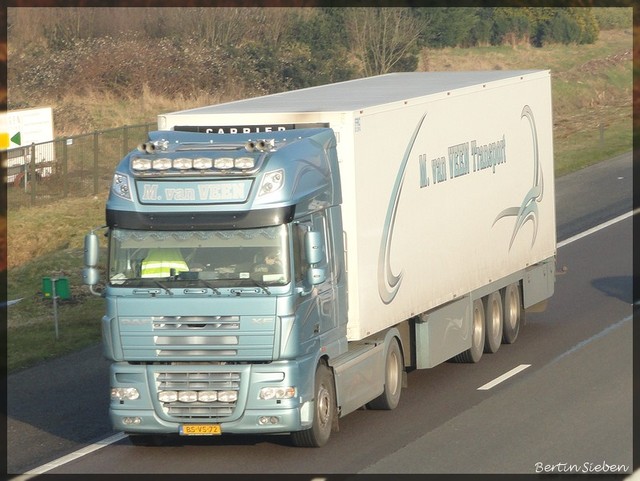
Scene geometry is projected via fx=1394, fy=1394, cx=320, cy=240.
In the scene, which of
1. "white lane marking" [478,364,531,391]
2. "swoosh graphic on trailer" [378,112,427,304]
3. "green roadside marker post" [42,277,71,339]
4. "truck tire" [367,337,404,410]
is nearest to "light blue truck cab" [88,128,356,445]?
"swoosh graphic on trailer" [378,112,427,304]

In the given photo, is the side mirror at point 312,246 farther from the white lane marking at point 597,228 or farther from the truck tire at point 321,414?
the white lane marking at point 597,228

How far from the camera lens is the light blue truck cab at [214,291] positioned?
47.9ft

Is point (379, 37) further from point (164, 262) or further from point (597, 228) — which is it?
point (164, 262)

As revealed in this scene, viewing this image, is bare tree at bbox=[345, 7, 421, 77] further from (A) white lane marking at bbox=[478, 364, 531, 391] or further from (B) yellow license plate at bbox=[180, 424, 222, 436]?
(B) yellow license plate at bbox=[180, 424, 222, 436]

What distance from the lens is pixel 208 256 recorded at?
14742 mm

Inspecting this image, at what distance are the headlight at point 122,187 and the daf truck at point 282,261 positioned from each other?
23 millimetres

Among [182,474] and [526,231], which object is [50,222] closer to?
[526,231]

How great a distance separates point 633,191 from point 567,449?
2374 cm

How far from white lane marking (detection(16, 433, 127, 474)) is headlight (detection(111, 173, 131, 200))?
3.09 m

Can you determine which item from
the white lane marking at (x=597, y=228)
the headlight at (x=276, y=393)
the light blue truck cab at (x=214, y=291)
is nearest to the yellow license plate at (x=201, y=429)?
the light blue truck cab at (x=214, y=291)

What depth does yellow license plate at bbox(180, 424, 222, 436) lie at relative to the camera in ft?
48.7

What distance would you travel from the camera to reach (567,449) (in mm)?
14719

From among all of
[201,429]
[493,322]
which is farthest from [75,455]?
[493,322]

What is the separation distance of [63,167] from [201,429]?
22.7 m
